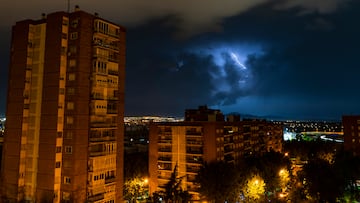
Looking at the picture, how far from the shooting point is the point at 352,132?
3743 inches

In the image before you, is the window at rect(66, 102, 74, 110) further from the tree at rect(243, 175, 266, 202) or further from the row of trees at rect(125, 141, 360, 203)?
the tree at rect(243, 175, 266, 202)

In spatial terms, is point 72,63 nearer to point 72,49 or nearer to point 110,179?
point 72,49

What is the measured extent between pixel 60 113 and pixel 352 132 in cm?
9146

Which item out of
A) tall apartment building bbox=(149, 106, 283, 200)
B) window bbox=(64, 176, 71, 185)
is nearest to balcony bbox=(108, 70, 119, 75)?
window bbox=(64, 176, 71, 185)

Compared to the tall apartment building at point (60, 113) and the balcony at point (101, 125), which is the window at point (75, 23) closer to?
the tall apartment building at point (60, 113)

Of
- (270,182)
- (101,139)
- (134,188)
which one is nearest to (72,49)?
(101,139)

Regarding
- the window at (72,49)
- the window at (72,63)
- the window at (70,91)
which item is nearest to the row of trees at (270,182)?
the window at (70,91)

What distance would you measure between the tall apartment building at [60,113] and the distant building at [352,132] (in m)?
83.4

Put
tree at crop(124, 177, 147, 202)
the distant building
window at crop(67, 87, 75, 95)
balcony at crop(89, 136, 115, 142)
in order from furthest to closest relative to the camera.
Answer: the distant building < tree at crop(124, 177, 147, 202) < balcony at crop(89, 136, 115, 142) < window at crop(67, 87, 75, 95)

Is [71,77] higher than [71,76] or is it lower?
lower

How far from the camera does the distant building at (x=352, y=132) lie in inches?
3671

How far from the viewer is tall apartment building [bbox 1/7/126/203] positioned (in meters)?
32.3

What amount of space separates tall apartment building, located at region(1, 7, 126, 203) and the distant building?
83404 millimetres

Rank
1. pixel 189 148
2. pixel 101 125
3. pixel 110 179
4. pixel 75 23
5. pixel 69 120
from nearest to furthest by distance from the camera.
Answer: pixel 69 120 < pixel 75 23 < pixel 101 125 < pixel 110 179 < pixel 189 148
